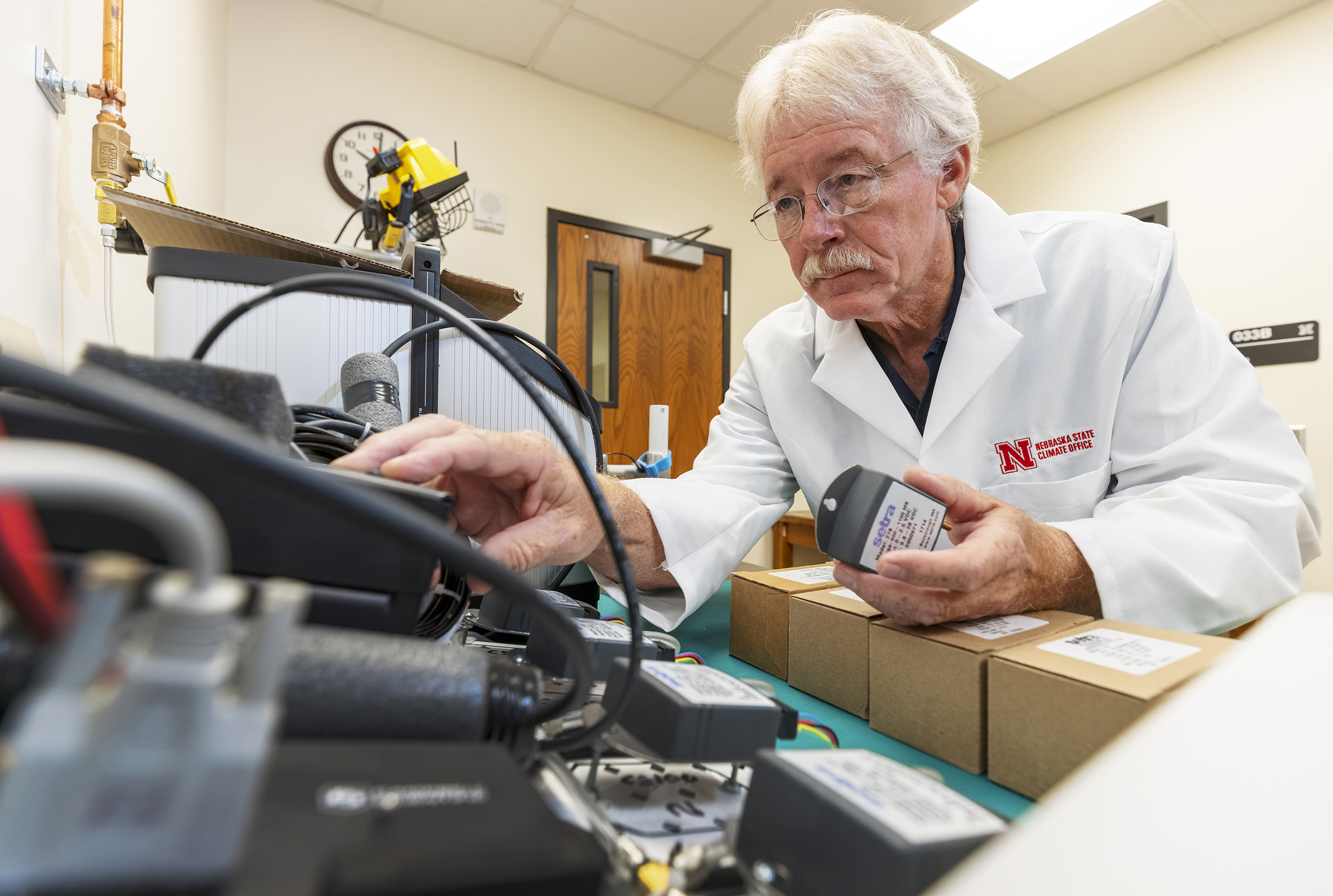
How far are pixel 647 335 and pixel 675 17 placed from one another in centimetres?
133

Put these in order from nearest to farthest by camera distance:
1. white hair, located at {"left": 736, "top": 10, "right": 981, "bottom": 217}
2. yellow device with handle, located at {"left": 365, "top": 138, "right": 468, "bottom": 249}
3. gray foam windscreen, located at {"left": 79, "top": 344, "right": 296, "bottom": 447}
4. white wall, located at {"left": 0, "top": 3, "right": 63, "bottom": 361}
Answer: gray foam windscreen, located at {"left": 79, "top": 344, "right": 296, "bottom": 447} < white wall, located at {"left": 0, "top": 3, "right": 63, "bottom": 361} < white hair, located at {"left": 736, "top": 10, "right": 981, "bottom": 217} < yellow device with handle, located at {"left": 365, "top": 138, "right": 468, "bottom": 249}

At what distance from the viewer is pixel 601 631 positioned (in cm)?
40

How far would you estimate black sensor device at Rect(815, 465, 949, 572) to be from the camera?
1.55ft

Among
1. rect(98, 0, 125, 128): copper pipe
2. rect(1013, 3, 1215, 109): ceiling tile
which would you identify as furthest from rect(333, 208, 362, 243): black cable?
rect(1013, 3, 1215, 109): ceiling tile

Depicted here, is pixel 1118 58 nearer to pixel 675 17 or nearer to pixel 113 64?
pixel 675 17

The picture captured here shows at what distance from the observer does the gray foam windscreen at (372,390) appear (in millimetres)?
595

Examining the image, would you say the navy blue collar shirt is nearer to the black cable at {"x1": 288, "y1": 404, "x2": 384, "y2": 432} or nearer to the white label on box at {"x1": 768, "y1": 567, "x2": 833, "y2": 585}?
the white label on box at {"x1": 768, "y1": 567, "x2": 833, "y2": 585}

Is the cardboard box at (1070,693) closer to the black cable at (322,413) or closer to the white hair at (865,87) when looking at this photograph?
the black cable at (322,413)

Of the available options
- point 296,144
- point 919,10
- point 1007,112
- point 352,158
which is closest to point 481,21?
point 352,158

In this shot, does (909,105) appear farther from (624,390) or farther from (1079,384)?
(624,390)

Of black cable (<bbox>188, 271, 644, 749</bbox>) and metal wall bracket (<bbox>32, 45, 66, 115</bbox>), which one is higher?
metal wall bracket (<bbox>32, 45, 66, 115</bbox>)

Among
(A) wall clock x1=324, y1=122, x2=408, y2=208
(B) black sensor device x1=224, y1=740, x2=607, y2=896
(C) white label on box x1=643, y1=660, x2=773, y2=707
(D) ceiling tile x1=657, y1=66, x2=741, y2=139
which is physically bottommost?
(C) white label on box x1=643, y1=660, x2=773, y2=707

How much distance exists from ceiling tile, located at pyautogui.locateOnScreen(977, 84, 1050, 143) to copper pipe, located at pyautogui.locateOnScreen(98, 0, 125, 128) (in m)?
2.91

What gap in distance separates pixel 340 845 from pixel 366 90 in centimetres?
294
